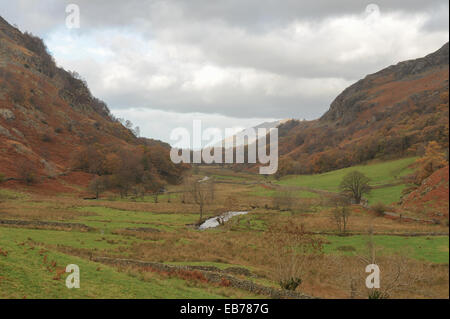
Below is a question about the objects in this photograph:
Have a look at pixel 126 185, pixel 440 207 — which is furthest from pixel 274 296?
pixel 126 185

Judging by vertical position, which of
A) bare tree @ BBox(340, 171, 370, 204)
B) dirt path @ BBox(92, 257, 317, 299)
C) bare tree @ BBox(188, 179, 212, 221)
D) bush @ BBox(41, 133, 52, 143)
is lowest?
dirt path @ BBox(92, 257, 317, 299)

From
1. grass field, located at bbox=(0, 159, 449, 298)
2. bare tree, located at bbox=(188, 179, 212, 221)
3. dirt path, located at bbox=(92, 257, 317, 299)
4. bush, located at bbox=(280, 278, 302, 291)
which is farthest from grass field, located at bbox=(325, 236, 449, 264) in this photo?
bare tree, located at bbox=(188, 179, 212, 221)

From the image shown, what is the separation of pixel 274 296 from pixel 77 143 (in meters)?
133

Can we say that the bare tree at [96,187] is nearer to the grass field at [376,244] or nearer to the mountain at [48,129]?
the mountain at [48,129]

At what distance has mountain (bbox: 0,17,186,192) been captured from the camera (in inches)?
3824

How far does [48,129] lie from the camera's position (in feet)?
423

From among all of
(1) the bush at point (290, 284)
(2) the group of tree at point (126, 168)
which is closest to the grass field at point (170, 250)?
(1) the bush at point (290, 284)

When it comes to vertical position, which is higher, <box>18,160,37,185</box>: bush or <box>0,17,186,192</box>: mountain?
<box>0,17,186,192</box>: mountain

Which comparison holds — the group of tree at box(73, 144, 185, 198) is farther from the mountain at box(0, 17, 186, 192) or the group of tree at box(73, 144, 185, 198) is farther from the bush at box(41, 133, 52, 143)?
the bush at box(41, 133, 52, 143)

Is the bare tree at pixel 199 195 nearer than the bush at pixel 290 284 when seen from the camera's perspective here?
No

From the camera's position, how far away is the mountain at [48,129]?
97.1 metres

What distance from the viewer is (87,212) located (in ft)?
178

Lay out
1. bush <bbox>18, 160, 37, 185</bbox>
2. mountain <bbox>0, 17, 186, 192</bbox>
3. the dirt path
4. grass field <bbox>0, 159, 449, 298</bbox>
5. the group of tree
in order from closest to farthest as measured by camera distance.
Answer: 1. grass field <bbox>0, 159, 449, 298</bbox>
2. the dirt path
3. bush <bbox>18, 160, 37, 185</bbox>
4. mountain <bbox>0, 17, 186, 192</bbox>
5. the group of tree

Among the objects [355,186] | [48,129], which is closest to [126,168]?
[48,129]
